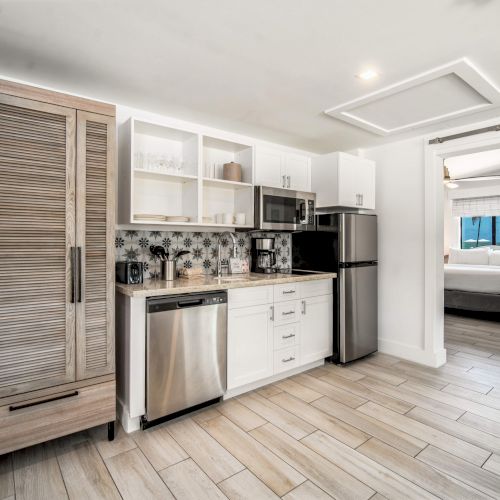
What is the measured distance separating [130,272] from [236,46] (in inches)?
65.0

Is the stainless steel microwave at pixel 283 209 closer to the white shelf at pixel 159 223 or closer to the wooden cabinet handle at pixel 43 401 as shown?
the white shelf at pixel 159 223

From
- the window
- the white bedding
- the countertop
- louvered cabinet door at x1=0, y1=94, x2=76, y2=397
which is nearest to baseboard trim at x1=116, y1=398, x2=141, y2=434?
louvered cabinet door at x1=0, y1=94, x2=76, y2=397

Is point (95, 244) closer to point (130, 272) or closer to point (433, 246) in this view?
point (130, 272)

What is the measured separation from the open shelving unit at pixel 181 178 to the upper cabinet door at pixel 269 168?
0.25 feet

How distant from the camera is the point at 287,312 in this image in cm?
310

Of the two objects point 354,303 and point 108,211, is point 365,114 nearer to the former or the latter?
point 354,303

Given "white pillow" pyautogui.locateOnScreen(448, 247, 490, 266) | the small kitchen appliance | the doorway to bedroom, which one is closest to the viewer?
the small kitchen appliance

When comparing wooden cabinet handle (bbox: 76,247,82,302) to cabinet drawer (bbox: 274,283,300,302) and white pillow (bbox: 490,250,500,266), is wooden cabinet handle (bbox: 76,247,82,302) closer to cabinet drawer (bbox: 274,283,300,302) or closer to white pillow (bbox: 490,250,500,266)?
cabinet drawer (bbox: 274,283,300,302)

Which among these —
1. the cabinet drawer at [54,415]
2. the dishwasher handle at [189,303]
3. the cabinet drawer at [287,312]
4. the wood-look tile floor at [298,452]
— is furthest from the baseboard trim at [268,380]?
the cabinet drawer at [54,415]

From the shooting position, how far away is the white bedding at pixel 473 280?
5.55 m

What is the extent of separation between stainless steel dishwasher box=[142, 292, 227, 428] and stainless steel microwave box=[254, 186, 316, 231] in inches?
37.6

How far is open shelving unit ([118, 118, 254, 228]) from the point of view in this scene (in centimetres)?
266

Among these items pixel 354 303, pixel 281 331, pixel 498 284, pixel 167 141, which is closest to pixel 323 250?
pixel 354 303

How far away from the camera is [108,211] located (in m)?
2.19
